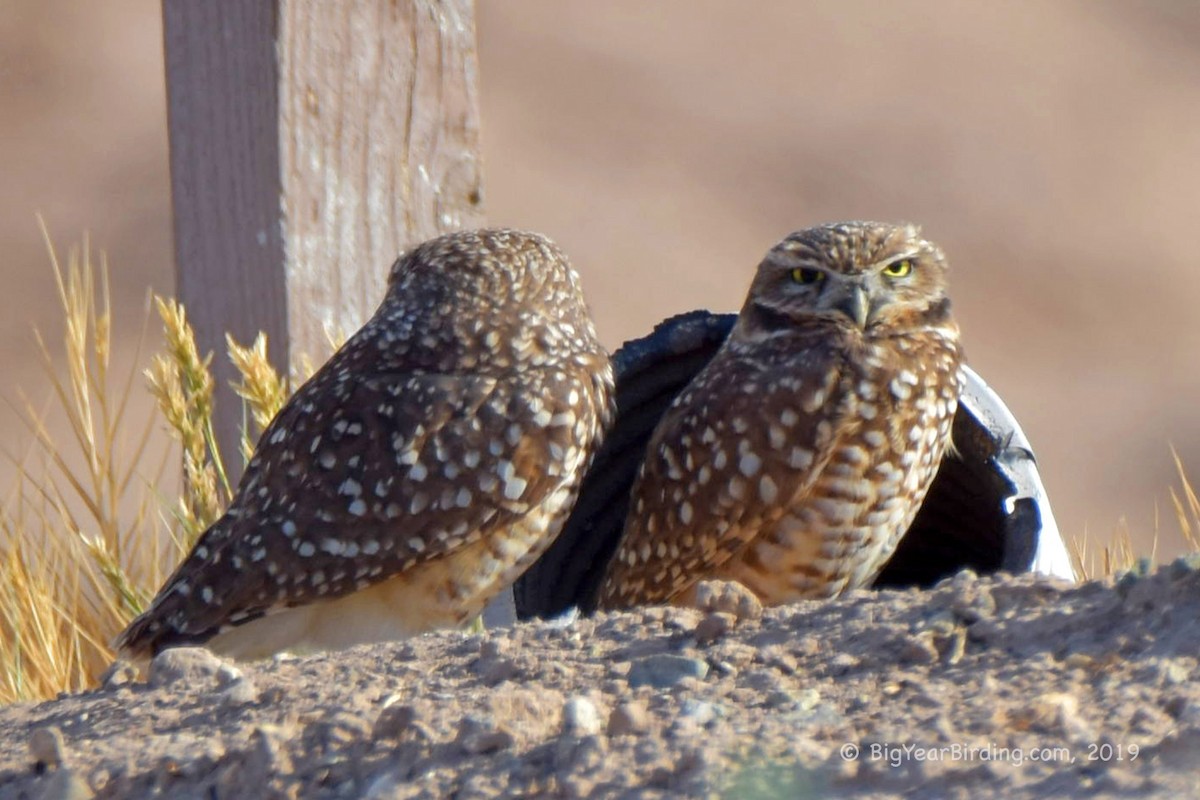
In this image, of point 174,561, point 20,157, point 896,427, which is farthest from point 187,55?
point 20,157

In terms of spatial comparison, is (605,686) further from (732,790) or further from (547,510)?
(547,510)

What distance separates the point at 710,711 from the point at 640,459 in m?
3.04

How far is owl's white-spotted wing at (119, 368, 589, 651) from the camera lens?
3982mm

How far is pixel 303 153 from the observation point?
477 cm

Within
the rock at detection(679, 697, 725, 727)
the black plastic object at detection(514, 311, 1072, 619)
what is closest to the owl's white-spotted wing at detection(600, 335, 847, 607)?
the black plastic object at detection(514, 311, 1072, 619)

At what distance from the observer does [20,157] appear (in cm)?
1780

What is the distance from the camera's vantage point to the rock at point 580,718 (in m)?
2.52

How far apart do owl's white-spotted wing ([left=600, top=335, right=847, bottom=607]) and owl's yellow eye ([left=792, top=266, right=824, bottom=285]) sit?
186 mm

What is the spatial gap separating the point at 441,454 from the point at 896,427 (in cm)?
108

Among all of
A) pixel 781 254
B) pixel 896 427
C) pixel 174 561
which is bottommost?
pixel 174 561

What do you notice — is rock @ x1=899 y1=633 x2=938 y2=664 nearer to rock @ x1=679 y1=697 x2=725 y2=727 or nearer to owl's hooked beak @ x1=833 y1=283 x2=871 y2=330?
rock @ x1=679 y1=697 x2=725 y2=727

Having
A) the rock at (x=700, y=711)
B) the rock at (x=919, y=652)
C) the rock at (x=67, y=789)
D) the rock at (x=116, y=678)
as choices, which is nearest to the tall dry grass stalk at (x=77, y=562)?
the rock at (x=116, y=678)

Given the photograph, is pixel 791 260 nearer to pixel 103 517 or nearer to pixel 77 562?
pixel 103 517

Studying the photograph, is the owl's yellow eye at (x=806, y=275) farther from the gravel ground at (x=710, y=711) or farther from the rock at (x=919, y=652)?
the rock at (x=919, y=652)
